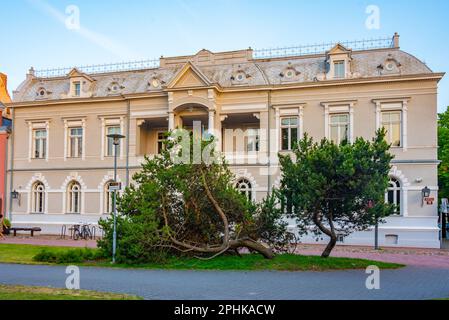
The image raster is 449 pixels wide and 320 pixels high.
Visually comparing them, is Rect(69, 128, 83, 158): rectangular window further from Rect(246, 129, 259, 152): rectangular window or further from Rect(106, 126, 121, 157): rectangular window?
Rect(246, 129, 259, 152): rectangular window

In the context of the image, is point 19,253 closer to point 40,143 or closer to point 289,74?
point 40,143

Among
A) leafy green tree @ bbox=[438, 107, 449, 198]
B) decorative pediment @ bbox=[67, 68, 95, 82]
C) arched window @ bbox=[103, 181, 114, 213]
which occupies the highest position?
decorative pediment @ bbox=[67, 68, 95, 82]

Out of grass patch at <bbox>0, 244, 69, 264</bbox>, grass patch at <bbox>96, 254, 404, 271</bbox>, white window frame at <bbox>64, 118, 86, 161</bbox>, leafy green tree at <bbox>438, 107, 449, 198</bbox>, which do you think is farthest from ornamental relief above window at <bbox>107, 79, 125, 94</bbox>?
leafy green tree at <bbox>438, 107, 449, 198</bbox>

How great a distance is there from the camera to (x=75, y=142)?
32.9m

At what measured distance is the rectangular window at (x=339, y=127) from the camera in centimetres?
2786

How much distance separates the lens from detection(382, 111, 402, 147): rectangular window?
26.8 m

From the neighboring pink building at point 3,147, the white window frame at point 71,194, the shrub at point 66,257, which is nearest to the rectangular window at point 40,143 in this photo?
the neighboring pink building at point 3,147

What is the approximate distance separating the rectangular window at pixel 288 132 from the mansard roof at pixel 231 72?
2.23m

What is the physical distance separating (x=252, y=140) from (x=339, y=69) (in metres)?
6.74

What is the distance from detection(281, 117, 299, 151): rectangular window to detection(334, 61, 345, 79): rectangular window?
3.40m

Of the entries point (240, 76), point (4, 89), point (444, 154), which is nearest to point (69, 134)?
point (4, 89)

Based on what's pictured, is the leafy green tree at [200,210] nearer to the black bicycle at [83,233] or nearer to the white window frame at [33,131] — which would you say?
the black bicycle at [83,233]
